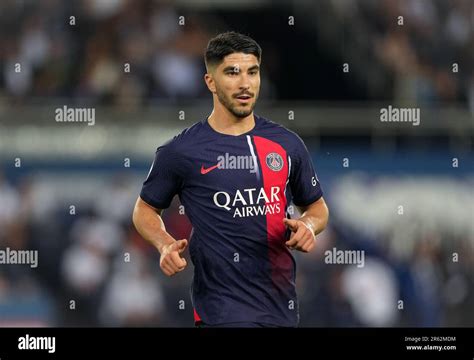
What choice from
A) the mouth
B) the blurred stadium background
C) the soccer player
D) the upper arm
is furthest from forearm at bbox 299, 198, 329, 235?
the blurred stadium background

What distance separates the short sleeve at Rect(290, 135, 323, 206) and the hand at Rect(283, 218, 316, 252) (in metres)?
0.48

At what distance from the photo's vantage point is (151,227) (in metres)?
6.16

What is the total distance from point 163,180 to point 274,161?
59 centimetres

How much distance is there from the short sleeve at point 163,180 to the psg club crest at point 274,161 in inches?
18.4

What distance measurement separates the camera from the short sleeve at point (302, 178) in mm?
6121

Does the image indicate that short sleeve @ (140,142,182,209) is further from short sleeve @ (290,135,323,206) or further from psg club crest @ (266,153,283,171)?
short sleeve @ (290,135,323,206)

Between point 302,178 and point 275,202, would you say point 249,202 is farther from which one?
point 302,178

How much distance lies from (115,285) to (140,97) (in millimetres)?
1896

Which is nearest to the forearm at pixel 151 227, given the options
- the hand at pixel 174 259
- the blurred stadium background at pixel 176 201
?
the hand at pixel 174 259

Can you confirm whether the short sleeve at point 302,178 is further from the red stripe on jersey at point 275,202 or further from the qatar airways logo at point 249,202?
the qatar airways logo at point 249,202

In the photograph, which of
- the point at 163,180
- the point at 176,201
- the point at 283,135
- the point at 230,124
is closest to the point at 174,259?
the point at 163,180

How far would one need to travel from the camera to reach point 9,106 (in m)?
11.5
